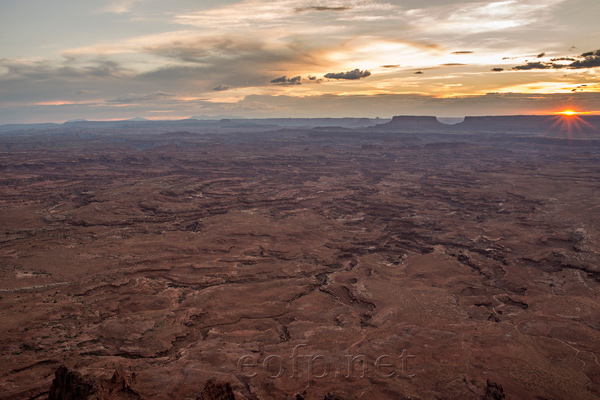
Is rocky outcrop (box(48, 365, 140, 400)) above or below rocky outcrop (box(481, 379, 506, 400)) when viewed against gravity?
above

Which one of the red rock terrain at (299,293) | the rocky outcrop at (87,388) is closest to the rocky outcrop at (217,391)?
the red rock terrain at (299,293)

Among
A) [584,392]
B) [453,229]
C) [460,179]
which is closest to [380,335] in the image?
[584,392]

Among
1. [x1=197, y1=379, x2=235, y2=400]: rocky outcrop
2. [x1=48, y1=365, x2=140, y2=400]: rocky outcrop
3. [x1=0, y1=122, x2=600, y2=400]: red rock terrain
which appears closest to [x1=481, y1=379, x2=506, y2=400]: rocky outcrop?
[x1=0, y1=122, x2=600, y2=400]: red rock terrain

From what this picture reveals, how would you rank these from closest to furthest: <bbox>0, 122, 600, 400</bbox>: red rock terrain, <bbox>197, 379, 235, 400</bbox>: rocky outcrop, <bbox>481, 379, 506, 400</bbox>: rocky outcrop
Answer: <bbox>197, 379, 235, 400</bbox>: rocky outcrop
<bbox>481, 379, 506, 400</bbox>: rocky outcrop
<bbox>0, 122, 600, 400</bbox>: red rock terrain

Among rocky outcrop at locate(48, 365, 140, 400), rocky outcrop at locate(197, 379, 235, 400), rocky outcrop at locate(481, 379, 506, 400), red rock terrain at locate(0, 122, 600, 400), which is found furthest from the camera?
red rock terrain at locate(0, 122, 600, 400)

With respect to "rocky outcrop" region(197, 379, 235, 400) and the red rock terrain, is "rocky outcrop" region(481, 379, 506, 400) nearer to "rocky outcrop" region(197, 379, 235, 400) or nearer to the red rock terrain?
the red rock terrain

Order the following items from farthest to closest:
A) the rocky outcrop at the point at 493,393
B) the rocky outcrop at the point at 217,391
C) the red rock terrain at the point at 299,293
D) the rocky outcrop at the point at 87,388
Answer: the red rock terrain at the point at 299,293
the rocky outcrop at the point at 493,393
the rocky outcrop at the point at 217,391
the rocky outcrop at the point at 87,388

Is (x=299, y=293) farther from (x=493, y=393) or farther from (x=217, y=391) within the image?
(x=493, y=393)

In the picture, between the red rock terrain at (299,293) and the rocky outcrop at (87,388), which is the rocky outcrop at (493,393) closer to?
the red rock terrain at (299,293)

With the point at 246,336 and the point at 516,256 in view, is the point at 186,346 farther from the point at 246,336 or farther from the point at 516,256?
the point at 516,256
